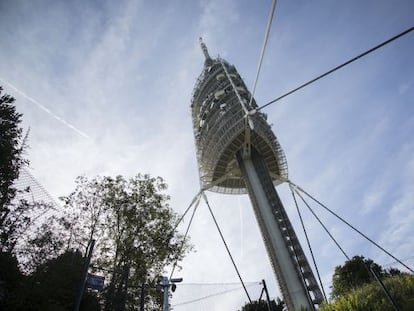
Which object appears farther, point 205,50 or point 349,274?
point 205,50

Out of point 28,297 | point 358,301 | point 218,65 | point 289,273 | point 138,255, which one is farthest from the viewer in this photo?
point 218,65

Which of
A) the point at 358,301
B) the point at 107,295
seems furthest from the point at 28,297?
the point at 358,301

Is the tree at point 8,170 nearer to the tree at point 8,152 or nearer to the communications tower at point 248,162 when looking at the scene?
the tree at point 8,152

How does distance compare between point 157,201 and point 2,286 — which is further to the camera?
point 157,201

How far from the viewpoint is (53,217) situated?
16.0 meters

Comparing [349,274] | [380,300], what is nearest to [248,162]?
[380,300]

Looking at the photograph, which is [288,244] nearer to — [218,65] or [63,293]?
[63,293]

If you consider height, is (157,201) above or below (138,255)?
above

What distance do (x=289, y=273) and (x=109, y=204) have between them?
552 inches

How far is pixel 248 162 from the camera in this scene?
25.0m

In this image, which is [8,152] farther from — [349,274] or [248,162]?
[349,274]

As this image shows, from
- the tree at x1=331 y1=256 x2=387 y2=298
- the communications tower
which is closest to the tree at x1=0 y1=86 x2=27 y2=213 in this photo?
the communications tower

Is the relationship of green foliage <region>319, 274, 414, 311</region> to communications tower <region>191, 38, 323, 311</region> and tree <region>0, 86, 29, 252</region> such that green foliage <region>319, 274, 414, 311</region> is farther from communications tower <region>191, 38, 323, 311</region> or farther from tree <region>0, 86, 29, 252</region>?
tree <region>0, 86, 29, 252</region>

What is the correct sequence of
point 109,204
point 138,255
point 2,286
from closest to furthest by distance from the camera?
point 2,286 < point 138,255 < point 109,204
